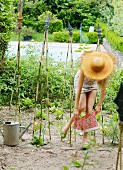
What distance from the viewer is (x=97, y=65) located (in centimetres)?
457

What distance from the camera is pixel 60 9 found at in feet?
70.5

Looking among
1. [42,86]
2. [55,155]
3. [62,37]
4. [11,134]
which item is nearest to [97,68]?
[55,155]

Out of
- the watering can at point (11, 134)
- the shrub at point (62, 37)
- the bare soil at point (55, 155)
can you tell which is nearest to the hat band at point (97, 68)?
the bare soil at point (55, 155)

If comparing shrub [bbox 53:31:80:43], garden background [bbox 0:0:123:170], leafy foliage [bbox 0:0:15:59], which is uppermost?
leafy foliage [bbox 0:0:15:59]

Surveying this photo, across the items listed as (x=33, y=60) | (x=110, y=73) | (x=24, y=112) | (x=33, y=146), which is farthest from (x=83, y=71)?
(x=33, y=60)

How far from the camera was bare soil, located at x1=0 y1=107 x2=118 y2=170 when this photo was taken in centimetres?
421

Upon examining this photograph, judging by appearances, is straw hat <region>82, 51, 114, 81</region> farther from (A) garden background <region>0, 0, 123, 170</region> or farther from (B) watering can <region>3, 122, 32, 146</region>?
(B) watering can <region>3, 122, 32, 146</region>

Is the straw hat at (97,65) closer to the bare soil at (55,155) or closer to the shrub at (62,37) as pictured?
the bare soil at (55,155)

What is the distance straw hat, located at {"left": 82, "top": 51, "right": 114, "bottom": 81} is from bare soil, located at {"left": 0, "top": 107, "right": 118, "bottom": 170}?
64cm

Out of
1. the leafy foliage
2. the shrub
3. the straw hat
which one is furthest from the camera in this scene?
the shrub

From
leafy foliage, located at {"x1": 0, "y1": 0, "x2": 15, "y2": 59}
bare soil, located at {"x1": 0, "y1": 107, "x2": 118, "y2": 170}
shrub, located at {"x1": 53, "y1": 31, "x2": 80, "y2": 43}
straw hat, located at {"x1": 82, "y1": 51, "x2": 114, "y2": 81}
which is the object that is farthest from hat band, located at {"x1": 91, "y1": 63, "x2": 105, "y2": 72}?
shrub, located at {"x1": 53, "y1": 31, "x2": 80, "y2": 43}

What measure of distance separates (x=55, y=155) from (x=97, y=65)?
35.6 inches

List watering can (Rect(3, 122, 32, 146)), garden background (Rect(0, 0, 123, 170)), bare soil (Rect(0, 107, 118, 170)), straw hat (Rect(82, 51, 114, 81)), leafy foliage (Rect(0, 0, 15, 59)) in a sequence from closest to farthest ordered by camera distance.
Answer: bare soil (Rect(0, 107, 118, 170)) < straw hat (Rect(82, 51, 114, 81)) < watering can (Rect(3, 122, 32, 146)) < garden background (Rect(0, 0, 123, 170)) < leafy foliage (Rect(0, 0, 15, 59))

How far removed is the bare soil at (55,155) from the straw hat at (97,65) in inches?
25.4
